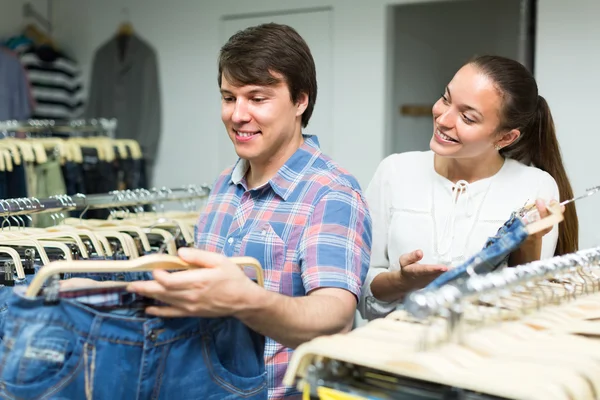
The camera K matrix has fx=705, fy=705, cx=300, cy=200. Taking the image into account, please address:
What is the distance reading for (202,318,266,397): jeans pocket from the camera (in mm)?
1366

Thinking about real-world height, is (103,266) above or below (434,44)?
below

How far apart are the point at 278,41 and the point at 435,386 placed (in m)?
0.91

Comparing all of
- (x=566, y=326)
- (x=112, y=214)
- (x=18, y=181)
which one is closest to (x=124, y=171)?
(x=18, y=181)

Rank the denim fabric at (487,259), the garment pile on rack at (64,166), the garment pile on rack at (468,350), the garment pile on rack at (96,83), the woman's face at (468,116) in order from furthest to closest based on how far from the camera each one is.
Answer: the garment pile on rack at (96,83)
the garment pile on rack at (64,166)
the woman's face at (468,116)
the denim fabric at (487,259)
the garment pile on rack at (468,350)

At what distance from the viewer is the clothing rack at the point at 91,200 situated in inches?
90.1

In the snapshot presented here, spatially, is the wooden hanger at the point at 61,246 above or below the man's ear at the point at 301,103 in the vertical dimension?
below

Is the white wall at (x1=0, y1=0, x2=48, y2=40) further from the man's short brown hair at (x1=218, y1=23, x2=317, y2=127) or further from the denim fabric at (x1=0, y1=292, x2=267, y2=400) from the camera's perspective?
the denim fabric at (x1=0, y1=292, x2=267, y2=400)

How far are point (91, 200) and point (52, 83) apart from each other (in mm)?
3549

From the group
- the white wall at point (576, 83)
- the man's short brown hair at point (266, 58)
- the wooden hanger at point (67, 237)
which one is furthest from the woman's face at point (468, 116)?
the white wall at point (576, 83)

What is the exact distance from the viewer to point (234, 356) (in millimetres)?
1399

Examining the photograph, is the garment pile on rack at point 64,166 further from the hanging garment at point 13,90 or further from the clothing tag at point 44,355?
the clothing tag at point 44,355

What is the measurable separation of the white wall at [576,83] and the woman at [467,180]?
173 centimetres

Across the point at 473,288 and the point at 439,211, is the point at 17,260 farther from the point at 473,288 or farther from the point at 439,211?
the point at 473,288

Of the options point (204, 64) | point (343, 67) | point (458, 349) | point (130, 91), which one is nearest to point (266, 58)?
point (458, 349)
